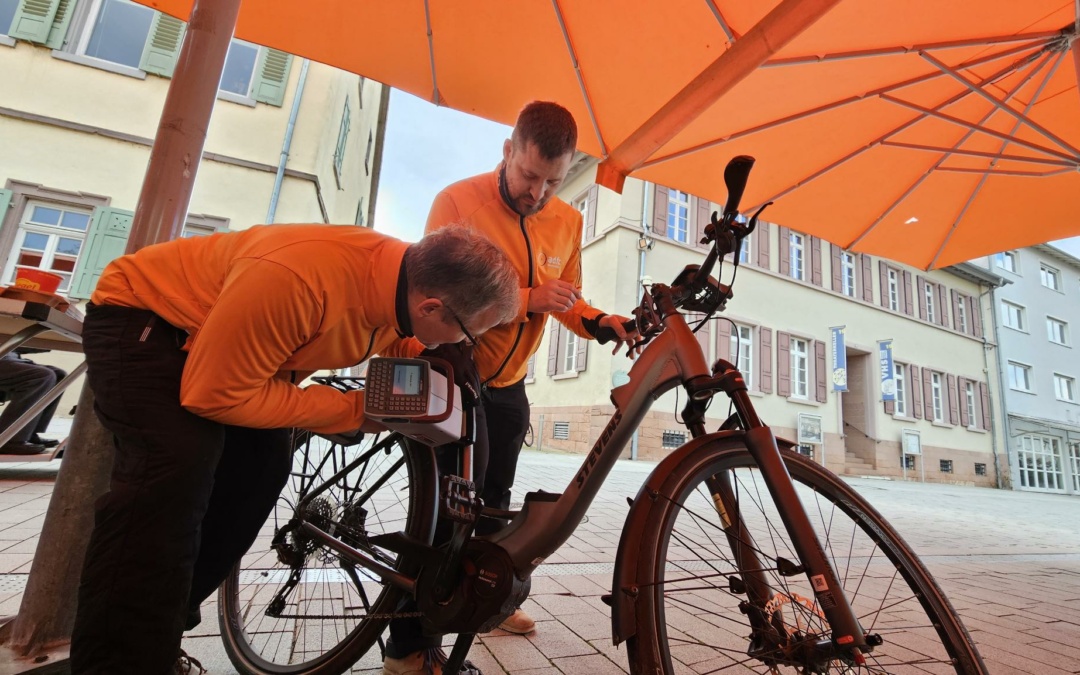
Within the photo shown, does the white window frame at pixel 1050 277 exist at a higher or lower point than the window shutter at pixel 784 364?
higher

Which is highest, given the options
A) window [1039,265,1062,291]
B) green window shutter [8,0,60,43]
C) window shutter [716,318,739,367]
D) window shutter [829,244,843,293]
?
window [1039,265,1062,291]

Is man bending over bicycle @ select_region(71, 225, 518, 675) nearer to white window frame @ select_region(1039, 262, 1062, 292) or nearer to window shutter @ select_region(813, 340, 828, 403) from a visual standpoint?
window shutter @ select_region(813, 340, 828, 403)

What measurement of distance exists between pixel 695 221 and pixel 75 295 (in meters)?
13.6

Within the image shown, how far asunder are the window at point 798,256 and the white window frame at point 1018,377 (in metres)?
11.5

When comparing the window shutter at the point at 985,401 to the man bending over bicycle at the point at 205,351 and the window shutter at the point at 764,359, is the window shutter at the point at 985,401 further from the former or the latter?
the man bending over bicycle at the point at 205,351

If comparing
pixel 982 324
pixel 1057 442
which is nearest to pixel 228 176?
pixel 982 324

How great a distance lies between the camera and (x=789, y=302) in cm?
1619

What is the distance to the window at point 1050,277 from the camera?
23.5m

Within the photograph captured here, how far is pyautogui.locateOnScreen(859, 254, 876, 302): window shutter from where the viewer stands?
17953mm

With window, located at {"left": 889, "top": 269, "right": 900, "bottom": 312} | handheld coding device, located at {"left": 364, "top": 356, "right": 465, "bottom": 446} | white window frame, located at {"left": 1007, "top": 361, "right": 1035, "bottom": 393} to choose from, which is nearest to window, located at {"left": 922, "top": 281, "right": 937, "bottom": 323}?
window, located at {"left": 889, "top": 269, "right": 900, "bottom": 312}

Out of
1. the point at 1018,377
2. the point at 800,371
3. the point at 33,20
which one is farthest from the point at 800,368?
the point at 33,20

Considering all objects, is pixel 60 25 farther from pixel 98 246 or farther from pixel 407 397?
pixel 407 397

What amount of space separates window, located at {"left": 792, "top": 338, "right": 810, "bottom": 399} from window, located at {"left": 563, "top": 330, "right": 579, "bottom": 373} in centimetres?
649

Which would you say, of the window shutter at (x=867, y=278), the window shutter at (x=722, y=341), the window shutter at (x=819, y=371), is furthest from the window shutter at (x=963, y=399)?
the window shutter at (x=722, y=341)
